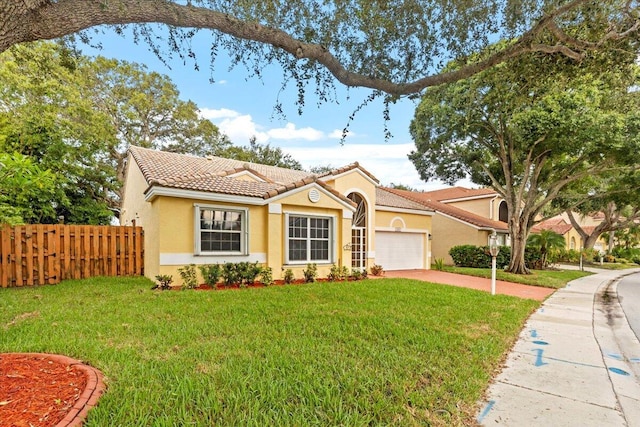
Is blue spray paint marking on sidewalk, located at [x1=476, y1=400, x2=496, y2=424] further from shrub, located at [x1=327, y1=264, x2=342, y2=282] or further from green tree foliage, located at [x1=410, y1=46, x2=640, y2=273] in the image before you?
shrub, located at [x1=327, y1=264, x2=342, y2=282]

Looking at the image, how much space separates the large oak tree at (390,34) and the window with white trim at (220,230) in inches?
232

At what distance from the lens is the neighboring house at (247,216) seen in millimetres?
9922

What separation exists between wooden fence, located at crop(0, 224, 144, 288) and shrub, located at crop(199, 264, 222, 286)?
134 inches

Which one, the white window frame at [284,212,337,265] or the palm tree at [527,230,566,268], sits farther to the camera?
the palm tree at [527,230,566,268]

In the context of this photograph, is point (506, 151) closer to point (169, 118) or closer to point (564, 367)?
point (564, 367)

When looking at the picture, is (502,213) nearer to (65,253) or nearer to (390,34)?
(390,34)

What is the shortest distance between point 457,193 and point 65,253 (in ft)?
94.1

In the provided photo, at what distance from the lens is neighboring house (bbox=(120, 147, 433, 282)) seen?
992 centimetres

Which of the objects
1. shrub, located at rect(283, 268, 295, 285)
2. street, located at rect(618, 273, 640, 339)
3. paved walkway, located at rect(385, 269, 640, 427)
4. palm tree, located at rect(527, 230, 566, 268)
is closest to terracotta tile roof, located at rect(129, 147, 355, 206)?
shrub, located at rect(283, 268, 295, 285)

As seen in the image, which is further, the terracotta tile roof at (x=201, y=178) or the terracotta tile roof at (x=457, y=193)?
the terracotta tile roof at (x=457, y=193)

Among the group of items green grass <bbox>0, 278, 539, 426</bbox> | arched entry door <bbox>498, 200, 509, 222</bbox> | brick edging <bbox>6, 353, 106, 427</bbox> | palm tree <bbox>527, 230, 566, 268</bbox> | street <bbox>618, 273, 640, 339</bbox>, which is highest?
arched entry door <bbox>498, 200, 509, 222</bbox>

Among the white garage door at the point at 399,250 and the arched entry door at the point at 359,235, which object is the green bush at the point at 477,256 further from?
the arched entry door at the point at 359,235

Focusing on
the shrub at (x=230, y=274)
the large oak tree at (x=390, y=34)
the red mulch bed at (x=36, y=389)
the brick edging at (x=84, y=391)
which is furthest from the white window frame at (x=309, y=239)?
the red mulch bed at (x=36, y=389)

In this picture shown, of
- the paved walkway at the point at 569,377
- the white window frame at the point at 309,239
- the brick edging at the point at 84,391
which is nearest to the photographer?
the brick edging at the point at 84,391
